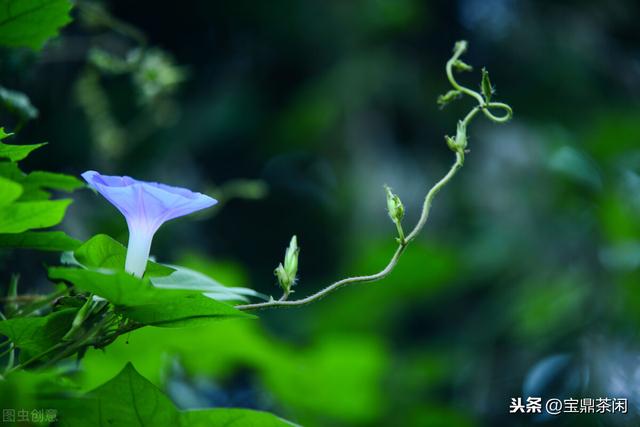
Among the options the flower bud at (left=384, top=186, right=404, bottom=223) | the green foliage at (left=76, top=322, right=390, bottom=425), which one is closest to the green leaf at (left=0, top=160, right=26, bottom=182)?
the flower bud at (left=384, top=186, right=404, bottom=223)

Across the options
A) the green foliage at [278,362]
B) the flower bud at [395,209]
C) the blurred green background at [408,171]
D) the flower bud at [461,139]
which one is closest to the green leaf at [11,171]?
the flower bud at [395,209]

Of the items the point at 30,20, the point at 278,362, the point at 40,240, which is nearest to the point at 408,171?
the point at 278,362

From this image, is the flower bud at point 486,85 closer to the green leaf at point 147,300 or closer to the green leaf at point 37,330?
the green leaf at point 147,300

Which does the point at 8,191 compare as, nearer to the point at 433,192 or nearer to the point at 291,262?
the point at 291,262

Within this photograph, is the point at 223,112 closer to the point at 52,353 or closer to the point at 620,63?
the point at 620,63

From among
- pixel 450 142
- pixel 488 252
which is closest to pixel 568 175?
pixel 488 252

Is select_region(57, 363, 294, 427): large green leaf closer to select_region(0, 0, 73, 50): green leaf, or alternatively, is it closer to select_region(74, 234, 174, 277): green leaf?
select_region(74, 234, 174, 277): green leaf
